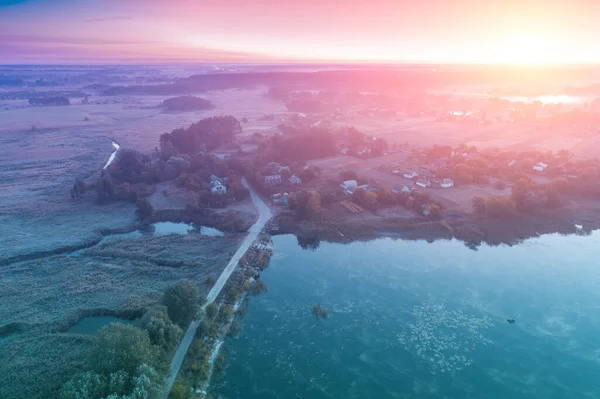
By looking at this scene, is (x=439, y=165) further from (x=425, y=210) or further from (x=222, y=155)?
(x=222, y=155)

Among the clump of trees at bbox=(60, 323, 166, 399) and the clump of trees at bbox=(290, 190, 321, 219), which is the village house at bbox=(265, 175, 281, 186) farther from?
the clump of trees at bbox=(60, 323, 166, 399)

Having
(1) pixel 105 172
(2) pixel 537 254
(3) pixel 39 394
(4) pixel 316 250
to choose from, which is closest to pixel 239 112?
(1) pixel 105 172

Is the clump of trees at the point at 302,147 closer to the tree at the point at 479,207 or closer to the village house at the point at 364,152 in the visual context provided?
the village house at the point at 364,152

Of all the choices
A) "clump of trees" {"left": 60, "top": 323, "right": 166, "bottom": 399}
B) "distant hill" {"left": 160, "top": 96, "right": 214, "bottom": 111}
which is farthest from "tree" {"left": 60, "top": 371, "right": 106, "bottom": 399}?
"distant hill" {"left": 160, "top": 96, "right": 214, "bottom": 111}

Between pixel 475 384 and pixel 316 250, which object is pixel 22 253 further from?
pixel 475 384

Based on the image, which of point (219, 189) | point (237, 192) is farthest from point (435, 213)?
point (219, 189)

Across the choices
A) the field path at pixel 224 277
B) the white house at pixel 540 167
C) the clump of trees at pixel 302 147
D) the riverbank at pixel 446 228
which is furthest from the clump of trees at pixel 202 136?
the white house at pixel 540 167

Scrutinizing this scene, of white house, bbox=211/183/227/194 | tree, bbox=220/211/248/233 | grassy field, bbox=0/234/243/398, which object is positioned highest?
white house, bbox=211/183/227/194
